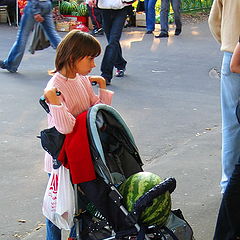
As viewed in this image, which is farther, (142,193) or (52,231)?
(52,231)

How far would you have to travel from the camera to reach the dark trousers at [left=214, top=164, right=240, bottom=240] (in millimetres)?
3703

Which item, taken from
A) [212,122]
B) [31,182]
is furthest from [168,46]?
[31,182]

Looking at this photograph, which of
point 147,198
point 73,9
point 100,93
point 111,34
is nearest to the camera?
point 147,198

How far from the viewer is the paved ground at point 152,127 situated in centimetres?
483

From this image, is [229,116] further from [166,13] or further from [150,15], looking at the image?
[150,15]

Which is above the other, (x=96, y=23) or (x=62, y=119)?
(x=62, y=119)

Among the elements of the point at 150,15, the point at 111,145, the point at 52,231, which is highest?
the point at 111,145

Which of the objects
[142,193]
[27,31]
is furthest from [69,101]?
[27,31]

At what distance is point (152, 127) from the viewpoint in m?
6.92

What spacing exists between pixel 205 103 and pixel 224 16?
3701 mm

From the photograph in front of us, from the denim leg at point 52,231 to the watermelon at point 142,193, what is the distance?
1.97ft

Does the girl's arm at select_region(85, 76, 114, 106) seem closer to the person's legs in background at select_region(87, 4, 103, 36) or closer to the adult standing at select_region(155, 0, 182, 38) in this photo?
the adult standing at select_region(155, 0, 182, 38)

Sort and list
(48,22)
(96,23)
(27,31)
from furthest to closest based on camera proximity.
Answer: (96,23), (27,31), (48,22)

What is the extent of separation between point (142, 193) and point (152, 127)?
138 inches
